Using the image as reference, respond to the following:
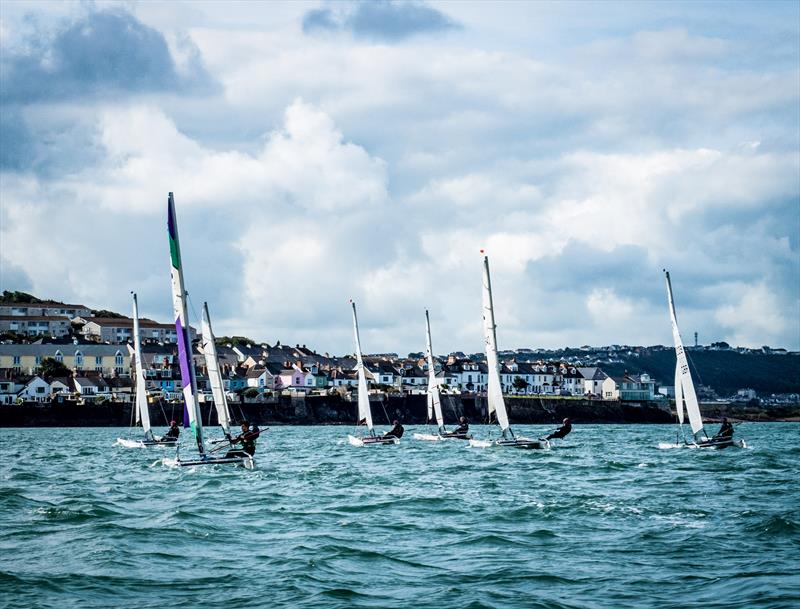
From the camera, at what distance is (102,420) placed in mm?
110250

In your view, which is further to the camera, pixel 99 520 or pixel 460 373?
pixel 460 373

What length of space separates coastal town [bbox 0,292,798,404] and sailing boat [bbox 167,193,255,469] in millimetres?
79323

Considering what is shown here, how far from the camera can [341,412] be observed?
404 feet

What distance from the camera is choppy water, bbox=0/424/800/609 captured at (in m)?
17.6

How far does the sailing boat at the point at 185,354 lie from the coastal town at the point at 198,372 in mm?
79323

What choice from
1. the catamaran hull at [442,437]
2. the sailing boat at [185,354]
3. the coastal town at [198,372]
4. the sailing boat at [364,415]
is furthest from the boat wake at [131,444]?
the coastal town at [198,372]

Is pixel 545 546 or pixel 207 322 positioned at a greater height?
pixel 207 322

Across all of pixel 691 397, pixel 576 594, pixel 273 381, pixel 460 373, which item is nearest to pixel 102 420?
pixel 273 381

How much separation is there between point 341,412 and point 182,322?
281 feet

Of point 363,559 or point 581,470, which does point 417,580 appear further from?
point 581,470

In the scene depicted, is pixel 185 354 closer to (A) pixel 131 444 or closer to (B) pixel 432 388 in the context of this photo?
(A) pixel 131 444

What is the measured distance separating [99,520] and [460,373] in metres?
162

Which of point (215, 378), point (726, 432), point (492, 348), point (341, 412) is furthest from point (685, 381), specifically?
point (341, 412)

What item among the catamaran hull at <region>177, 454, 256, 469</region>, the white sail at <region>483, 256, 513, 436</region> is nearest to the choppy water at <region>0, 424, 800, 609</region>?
the catamaran hull at <region>177, 454, 256, 469</region>
